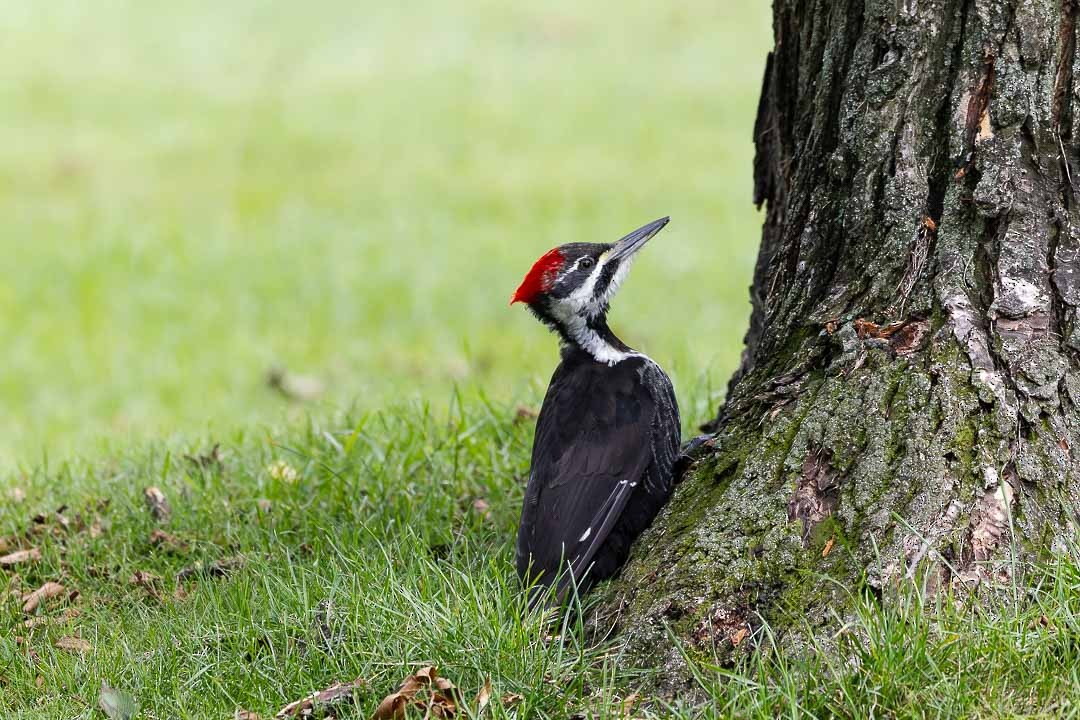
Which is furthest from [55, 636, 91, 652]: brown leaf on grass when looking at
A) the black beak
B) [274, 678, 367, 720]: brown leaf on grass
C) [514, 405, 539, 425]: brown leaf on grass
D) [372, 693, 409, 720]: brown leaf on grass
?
the black beak

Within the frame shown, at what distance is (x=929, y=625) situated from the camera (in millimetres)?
2822

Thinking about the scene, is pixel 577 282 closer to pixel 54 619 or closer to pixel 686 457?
pixel 686 457

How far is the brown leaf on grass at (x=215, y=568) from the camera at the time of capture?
13.3 ft

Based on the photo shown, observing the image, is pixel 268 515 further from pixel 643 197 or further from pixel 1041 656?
pixel 643 197

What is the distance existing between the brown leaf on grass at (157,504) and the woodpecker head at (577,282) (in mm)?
1475

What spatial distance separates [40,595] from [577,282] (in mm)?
2117

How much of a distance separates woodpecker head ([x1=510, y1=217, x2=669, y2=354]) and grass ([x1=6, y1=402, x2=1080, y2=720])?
1.98ft

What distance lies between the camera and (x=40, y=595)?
160 inches

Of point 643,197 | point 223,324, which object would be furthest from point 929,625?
point 643,197

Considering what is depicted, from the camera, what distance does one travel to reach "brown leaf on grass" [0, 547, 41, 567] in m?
4.32

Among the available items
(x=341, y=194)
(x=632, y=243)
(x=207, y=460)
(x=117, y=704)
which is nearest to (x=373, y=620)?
(x=117, y=704)

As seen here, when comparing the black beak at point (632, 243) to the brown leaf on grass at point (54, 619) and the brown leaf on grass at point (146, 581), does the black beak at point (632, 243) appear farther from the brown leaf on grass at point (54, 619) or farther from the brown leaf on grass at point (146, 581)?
the brown leaf on grass at point (54, 619)

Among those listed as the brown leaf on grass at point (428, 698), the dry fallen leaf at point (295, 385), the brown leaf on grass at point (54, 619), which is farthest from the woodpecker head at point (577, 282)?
the dry fallen leaf at point (295, 385)

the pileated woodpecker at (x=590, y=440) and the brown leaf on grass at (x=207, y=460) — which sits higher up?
the pileated woodpecker at (x=590, y=440)
